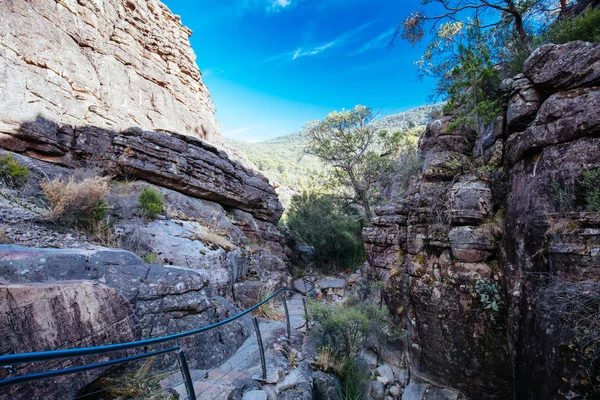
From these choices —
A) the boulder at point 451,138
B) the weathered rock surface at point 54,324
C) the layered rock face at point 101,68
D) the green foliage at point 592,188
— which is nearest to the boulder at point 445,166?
the boulder at point 451,138

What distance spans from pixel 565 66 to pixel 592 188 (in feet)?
6.81

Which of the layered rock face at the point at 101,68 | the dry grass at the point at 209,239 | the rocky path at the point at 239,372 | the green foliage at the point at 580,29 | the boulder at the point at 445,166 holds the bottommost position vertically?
the rocky path at the point at 239,372

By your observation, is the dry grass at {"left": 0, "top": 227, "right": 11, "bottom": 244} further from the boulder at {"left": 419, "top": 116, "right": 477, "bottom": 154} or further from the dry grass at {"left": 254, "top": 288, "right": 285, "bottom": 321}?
the boulder at {"left": 419, "top": 116, "right": 477, "bottom": 154}

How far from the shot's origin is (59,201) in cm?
483

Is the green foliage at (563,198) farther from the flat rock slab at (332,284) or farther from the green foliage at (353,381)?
the flat rock slab at (332,284)

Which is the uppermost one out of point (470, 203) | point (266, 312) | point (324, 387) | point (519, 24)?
point (519, 24)

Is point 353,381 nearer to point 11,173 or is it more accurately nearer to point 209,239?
point 209,239

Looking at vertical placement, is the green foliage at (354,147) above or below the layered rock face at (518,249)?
above

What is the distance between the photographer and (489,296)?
453 centimetres

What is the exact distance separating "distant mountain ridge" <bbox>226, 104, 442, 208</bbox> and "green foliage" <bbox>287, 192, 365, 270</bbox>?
2132mm

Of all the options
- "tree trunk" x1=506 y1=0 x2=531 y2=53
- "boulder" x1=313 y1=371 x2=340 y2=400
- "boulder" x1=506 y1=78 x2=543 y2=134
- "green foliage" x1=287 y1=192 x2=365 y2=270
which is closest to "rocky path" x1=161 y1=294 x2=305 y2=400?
"boulder" x1=313 y1=371 x2=340 y2=400

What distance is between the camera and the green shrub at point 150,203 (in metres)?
6.97

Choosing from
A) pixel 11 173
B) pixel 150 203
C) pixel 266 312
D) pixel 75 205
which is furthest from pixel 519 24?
pixel 11 173

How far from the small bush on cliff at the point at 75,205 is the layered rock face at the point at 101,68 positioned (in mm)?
4365
